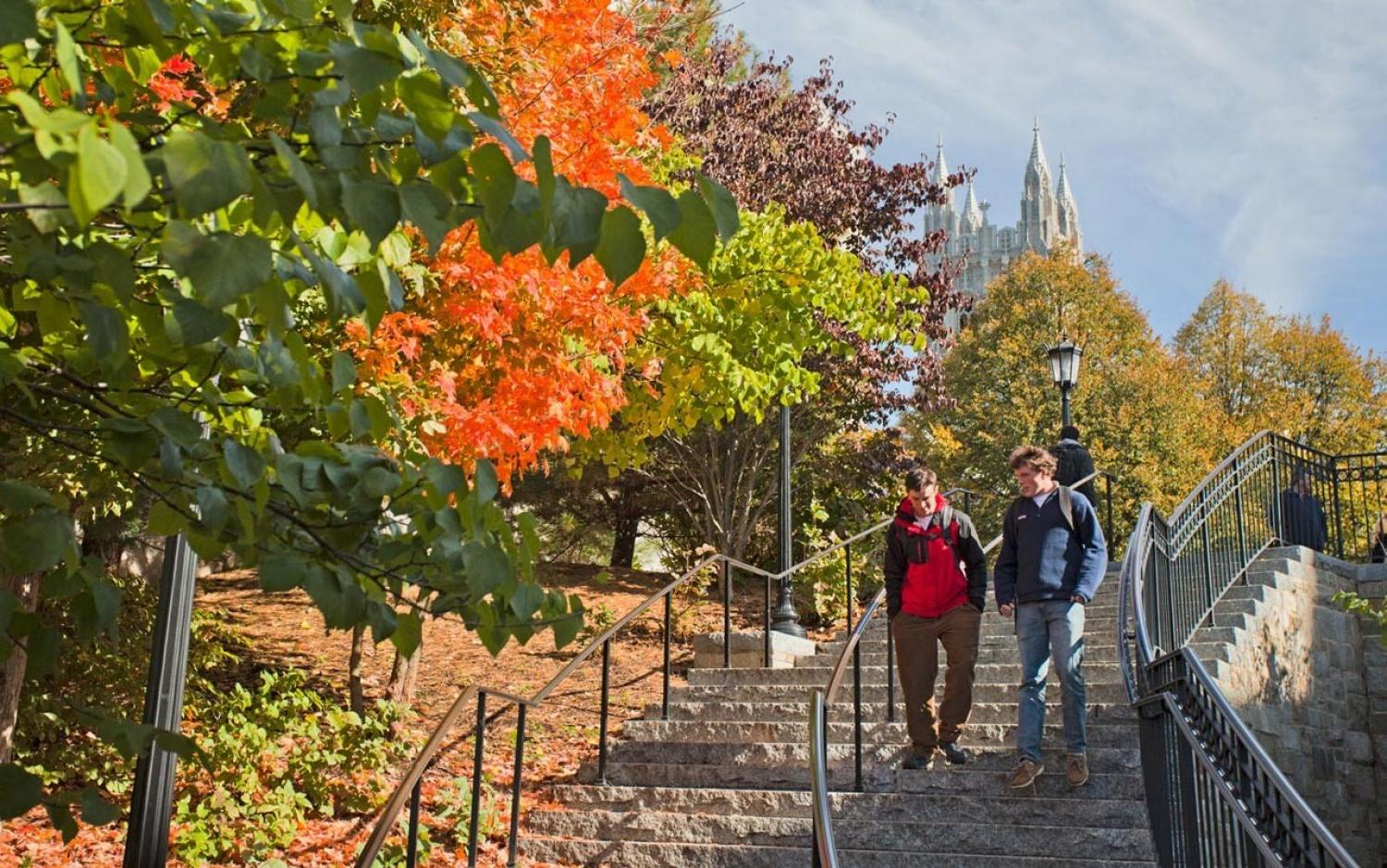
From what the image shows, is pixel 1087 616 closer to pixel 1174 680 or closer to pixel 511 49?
pixel 1174 680

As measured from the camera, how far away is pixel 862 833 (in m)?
7.11

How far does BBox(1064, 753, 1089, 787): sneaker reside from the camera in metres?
7.13

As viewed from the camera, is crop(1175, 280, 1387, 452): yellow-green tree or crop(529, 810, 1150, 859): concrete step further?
crop(1175, 280, 1387, 452): yellow-green tree

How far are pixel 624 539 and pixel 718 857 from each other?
47.4 ft

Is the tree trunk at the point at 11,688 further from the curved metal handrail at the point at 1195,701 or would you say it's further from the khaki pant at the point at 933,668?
the curved metal handrail at the point at 1195,701

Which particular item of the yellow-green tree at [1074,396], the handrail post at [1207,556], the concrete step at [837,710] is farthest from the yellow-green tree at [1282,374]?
A: the concrete step at [837,710]

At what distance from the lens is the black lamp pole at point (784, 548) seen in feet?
38.4

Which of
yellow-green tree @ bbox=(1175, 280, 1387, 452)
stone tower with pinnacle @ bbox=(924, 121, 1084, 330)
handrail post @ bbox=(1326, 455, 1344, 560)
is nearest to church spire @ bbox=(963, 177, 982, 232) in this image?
stone tower with pinnacle @ bbox=(924, 121, 1084, 330)

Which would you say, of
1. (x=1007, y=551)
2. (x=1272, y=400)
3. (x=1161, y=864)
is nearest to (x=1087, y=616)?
(x=1007, y=551)

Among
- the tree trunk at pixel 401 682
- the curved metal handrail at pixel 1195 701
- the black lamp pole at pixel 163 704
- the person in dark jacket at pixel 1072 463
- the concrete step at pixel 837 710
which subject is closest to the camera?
the black lamp pole at pixel 163 704

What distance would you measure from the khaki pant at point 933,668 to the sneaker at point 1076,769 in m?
0.67

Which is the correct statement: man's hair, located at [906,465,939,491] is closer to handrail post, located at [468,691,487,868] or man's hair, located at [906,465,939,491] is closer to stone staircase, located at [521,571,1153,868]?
stone staircase, located at [521,571,1153,868]

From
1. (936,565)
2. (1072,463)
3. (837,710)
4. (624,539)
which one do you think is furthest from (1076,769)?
(624,539)

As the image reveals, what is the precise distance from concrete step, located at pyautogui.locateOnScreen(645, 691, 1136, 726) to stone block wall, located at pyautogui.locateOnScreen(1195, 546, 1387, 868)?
78.6 inches
